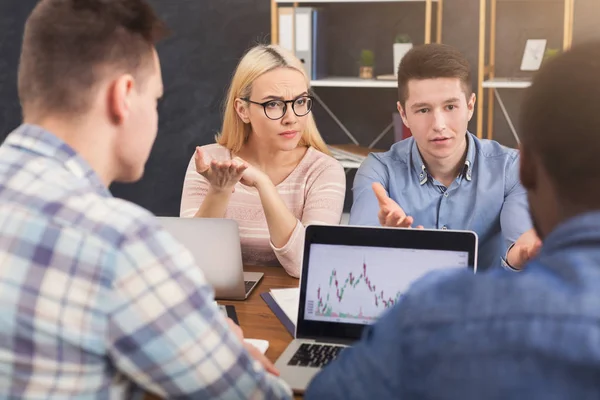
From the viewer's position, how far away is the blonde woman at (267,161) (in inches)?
83.1

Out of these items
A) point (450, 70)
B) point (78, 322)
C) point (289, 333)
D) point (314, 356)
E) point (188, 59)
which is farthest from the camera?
point (188, 59)

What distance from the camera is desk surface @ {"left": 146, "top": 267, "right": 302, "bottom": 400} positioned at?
143cm

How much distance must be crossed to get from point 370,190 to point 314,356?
2.68 feet

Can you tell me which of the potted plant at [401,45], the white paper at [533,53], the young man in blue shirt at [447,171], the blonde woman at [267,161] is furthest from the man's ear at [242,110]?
the white paper at [533,53]

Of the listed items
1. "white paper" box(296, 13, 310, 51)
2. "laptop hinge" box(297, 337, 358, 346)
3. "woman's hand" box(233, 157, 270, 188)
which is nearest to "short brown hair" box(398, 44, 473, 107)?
"woman's hand" box(233, 157, 270, 188)

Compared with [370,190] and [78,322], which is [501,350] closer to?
[78,322]

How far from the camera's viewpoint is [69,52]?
105 centimetres

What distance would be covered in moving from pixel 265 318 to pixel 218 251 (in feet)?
0.66

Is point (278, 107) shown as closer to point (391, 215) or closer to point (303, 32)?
point (391, 215)

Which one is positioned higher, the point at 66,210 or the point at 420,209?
A: the point at 66,210

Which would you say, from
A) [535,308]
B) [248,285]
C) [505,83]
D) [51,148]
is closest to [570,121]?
[535,308]

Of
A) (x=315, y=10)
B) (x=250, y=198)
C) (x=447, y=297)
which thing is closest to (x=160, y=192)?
(x=315, y=10)

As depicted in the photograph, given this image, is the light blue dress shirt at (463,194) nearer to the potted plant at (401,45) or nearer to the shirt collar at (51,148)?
the shirt collar at (51,148)

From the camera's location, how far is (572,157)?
714 millimetres
